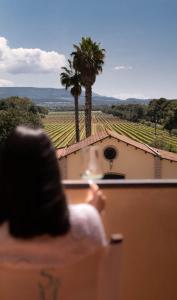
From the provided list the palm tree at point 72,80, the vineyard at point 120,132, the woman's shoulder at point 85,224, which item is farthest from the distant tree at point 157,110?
the woman's shoulder at point 85,224

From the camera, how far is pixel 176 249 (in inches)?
112

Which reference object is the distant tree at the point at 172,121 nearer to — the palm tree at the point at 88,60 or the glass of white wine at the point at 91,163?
the palm tree at the point at 88,60

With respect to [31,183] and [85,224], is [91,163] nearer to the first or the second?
[85,224]

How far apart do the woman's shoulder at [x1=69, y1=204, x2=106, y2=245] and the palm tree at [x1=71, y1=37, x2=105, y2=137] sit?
27436 millimetres

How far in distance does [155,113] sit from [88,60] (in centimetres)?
5778

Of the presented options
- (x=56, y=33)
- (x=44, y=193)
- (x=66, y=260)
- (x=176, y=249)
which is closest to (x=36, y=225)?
(x=44, y=193)

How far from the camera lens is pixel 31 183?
1.67m

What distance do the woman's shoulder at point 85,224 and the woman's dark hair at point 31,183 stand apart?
0.35 ft

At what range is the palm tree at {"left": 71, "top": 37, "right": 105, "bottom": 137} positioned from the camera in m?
29.0

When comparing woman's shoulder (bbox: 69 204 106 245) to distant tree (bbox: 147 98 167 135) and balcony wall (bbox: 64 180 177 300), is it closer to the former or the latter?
balcony wall (bbox: 64 180 177 300)

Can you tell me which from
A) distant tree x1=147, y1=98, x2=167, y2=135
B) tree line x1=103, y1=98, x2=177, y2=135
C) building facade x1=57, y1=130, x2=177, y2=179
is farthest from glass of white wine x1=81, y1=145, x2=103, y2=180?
distant tree x1=147, y1=98, x2=167, y2=135

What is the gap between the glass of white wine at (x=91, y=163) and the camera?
2.23 m

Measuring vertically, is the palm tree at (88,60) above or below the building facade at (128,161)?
above

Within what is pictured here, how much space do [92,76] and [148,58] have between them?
73675 mm
